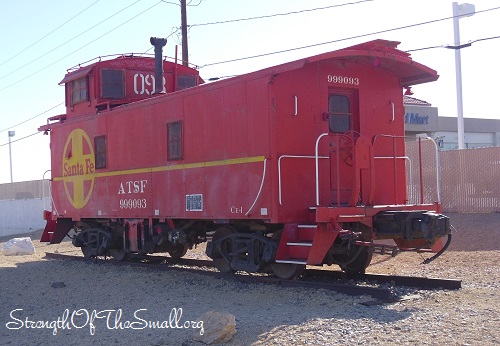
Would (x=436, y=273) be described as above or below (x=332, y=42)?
below

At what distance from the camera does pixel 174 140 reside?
1248 centimetres

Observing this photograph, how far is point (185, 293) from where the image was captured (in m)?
10.4

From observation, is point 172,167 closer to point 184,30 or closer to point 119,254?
point 119,254

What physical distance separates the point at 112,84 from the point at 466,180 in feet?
39.3

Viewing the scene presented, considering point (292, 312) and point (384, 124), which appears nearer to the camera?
point (292, 312)

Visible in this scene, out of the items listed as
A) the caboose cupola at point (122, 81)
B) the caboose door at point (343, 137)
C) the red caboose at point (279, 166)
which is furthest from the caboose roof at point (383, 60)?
the caboose cupola at point (122, 81)

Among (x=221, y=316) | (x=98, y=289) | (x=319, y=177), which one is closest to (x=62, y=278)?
(x=98, y=289)

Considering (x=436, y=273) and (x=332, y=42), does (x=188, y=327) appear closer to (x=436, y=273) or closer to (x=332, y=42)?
(x=436, y=273)

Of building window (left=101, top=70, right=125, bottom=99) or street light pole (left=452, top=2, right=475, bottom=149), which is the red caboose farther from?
street light pole (left=452, top=2, right=475, bottom=149)

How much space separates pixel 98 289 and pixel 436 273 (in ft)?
20.1

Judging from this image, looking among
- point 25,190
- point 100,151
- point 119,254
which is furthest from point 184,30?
point 25,190

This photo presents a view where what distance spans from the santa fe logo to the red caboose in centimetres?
100

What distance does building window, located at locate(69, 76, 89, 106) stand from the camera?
1566cm

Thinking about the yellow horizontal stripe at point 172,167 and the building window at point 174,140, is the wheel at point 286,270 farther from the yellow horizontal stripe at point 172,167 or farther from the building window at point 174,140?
the building window at point 174,140
